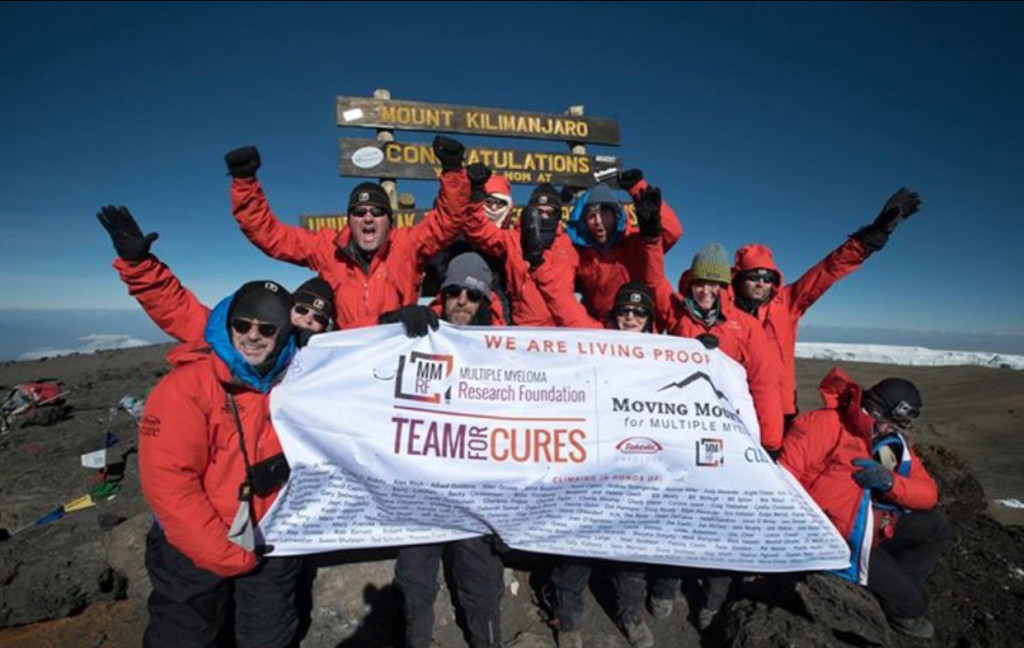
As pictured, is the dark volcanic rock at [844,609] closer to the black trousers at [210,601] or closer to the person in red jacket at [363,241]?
the black trousers at [210,601]

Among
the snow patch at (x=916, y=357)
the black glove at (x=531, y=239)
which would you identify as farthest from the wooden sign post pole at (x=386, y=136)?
the snow patch at (x=916, y=357)

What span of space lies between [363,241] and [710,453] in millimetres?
3770

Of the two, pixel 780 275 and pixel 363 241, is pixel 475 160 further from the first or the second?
pixel 780 275

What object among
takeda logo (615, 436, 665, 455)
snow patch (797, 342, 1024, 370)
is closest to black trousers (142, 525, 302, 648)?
takeda logo (615, 436, 665, 455)

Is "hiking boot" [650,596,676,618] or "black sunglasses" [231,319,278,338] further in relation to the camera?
"hiking boot" [650,596,676,618]

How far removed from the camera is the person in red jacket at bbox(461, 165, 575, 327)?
4.65 m

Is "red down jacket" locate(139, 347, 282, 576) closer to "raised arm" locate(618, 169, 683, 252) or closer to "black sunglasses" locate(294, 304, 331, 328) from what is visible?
"black sunglasses" locate(294, 304, 331, 328)

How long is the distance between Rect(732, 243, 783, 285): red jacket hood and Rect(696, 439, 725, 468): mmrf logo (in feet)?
7.96

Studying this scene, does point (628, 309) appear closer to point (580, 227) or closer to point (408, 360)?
point (580, 227)

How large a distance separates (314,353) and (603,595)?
3939 millimetres

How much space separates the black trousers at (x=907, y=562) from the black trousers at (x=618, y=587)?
72.6 inches

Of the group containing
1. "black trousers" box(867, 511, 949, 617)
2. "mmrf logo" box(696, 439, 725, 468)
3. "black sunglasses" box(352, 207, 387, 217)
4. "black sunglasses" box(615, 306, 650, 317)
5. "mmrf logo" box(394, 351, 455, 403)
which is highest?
"black sunglasses" box(352, 207, 387, 217)

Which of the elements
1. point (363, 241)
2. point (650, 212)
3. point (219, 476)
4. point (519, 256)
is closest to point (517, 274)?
point (519, 256)

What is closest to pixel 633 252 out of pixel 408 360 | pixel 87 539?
pixel 408 360
